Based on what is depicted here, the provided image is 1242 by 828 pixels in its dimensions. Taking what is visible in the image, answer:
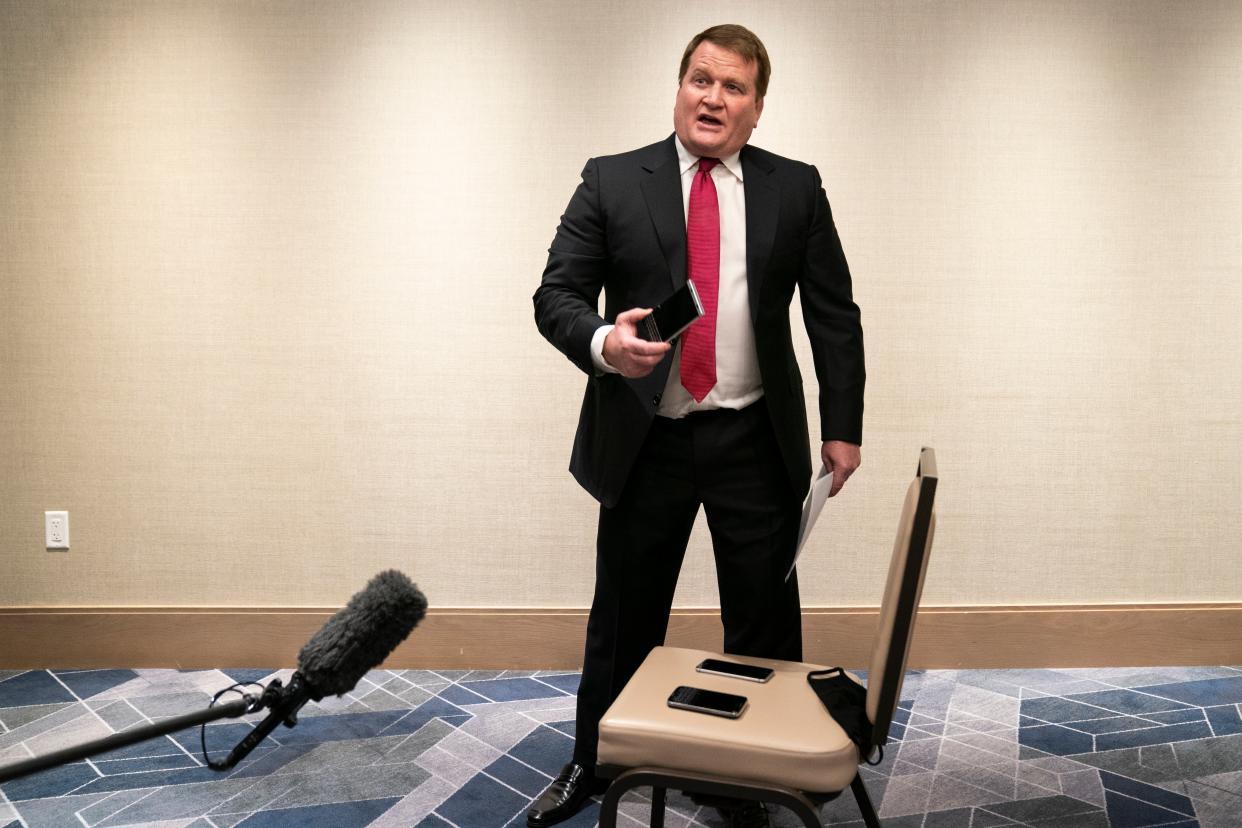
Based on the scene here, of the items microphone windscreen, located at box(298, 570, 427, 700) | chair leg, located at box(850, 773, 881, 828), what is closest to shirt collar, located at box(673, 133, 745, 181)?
chair leg, located at box(850, 773, 881, 828)

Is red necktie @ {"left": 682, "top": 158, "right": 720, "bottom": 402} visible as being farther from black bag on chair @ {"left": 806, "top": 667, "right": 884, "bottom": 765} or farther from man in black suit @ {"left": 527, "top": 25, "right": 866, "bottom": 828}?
black bag on chair @ {"left": 806, "top": 667, "right": 884, "bottom": 765}

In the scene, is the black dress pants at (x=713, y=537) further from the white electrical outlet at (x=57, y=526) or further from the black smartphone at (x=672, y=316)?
the white electrical outlet at (x=57, y=526)

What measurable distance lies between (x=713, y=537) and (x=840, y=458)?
13.1 inches

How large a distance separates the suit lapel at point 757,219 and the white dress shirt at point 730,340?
0.06 feet

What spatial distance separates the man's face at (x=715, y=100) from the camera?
7.42 feet

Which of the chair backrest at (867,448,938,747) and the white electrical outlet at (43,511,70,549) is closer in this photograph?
the chair backrest at (867,448,938,747)

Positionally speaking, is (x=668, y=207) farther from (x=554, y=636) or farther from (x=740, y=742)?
(x=554, y=636)

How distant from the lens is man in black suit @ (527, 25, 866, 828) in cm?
229

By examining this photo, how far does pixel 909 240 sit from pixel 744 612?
1654 millimetres

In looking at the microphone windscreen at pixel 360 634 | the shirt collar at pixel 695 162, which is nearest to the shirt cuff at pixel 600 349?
the shirt collar at pixel 695 162

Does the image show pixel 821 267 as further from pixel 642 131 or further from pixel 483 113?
pixel 483 113

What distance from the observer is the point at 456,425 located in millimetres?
3492

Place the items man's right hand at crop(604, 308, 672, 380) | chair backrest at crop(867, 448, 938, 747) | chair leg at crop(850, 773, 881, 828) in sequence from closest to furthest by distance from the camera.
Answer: chair backrest at crop(867, 448, 938, 747), chair leg at crop(850, 773, 881, 828), man's right hand at crop(604, 308, 672, 380)

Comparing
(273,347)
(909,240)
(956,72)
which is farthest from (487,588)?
(956,72)
